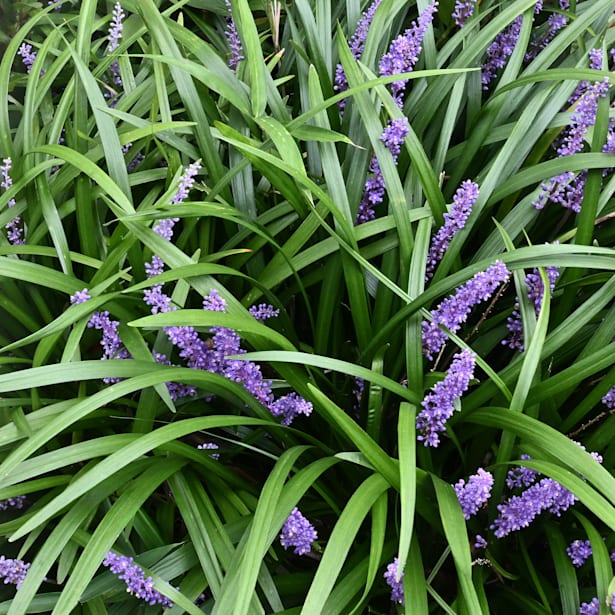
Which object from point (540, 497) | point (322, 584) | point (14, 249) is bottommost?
point (322, 584)

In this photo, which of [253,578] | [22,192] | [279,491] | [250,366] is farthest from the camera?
[22,192]

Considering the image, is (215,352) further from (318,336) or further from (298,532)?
(298,532)

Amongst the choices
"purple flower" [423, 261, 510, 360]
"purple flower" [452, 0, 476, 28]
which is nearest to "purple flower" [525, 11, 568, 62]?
"purple flower" [452, 0, 476, 28]

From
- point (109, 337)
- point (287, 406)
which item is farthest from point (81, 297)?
point (287, 406)

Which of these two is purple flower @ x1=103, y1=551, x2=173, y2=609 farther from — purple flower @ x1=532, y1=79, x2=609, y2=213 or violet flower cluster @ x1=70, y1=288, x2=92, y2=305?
purple flower @ x1=532, y1=79, x2=609, y2=213

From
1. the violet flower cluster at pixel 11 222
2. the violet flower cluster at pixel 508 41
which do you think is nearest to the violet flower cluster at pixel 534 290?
the violet flower cluster at pixel 508 41

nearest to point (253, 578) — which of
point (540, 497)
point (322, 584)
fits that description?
point (322, 584)

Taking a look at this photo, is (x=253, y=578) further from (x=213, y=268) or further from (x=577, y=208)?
(x=577, y=208)
